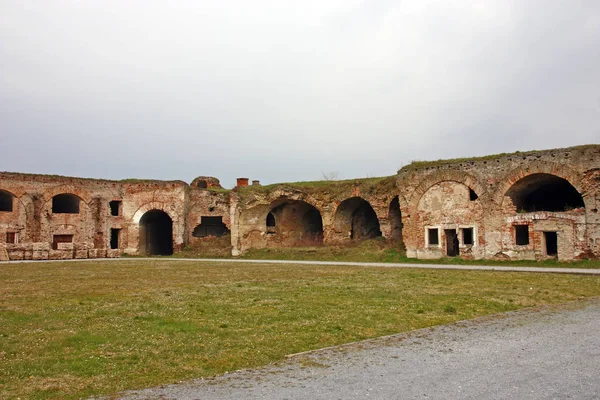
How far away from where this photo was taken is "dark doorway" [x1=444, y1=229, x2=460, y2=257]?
23.5 m

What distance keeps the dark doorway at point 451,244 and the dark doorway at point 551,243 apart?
→ 4.14 metres

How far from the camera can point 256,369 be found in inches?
222

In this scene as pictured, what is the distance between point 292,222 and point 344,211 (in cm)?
442

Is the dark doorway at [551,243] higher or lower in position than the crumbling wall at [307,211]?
lower

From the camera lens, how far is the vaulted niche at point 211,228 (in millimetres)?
34219

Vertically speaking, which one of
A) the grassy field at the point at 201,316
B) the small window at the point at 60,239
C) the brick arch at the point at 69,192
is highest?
the brick arch at the point at 69,192

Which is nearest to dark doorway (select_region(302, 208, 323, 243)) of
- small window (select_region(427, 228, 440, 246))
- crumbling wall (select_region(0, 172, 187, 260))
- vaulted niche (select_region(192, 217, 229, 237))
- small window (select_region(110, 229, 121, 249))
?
vaulted niche (select_region(192, 217, 229, 237))

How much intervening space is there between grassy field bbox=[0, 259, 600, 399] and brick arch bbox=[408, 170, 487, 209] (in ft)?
23.4

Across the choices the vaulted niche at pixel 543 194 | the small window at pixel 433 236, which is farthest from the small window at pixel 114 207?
the vaulted niche at pixel 543 194

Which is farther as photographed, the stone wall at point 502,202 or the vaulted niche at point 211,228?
the vaulted niche at point 211,228

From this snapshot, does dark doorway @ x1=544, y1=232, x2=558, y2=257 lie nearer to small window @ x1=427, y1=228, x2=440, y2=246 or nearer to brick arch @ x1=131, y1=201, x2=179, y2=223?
small window @ x1=427, y1=228, x2=440, y2=246

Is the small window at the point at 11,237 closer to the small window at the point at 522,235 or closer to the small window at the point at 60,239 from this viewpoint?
the small window at the point at 60,239

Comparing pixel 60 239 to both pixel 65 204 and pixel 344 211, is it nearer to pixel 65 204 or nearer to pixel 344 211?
pixel 65 204

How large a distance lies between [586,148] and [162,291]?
16539 mm
